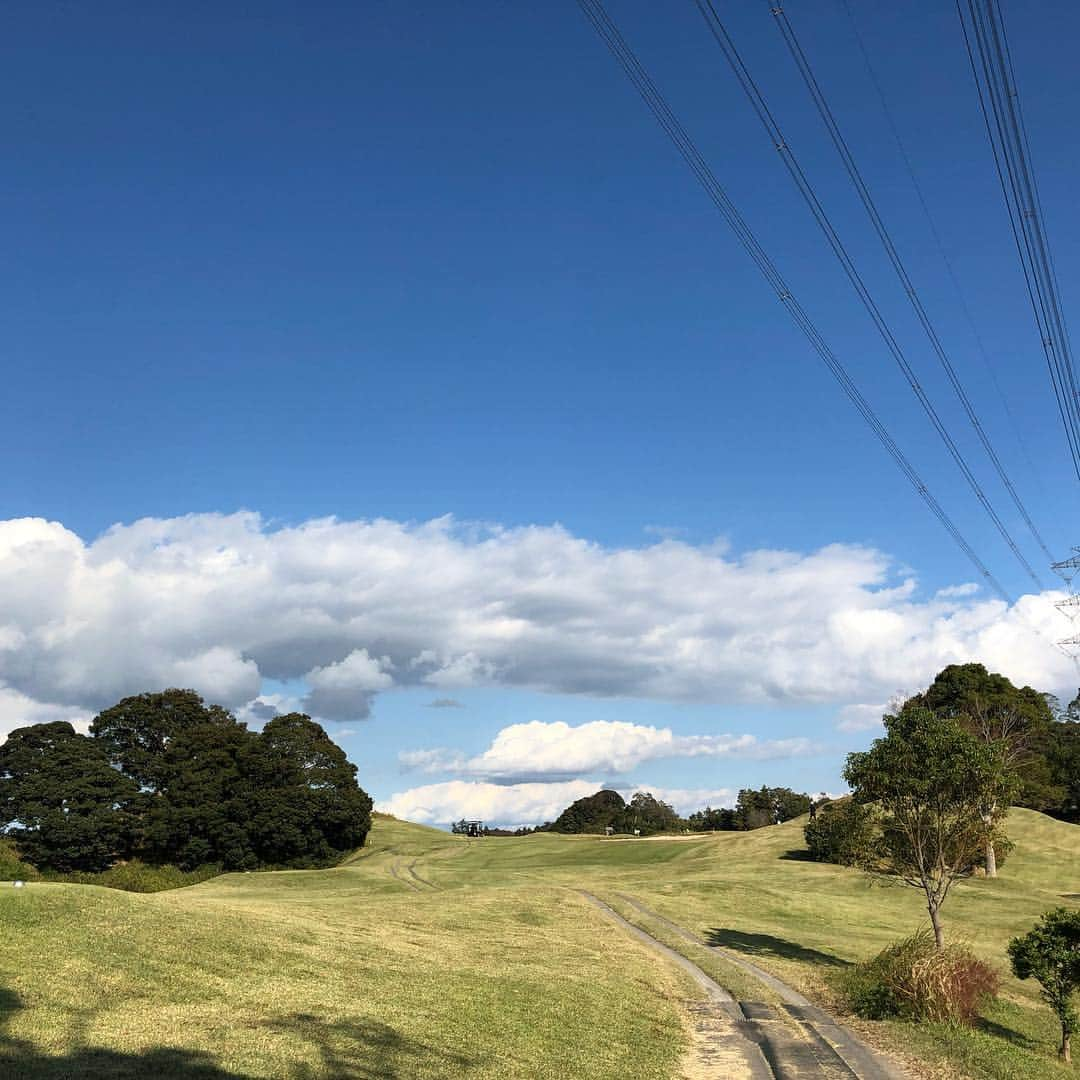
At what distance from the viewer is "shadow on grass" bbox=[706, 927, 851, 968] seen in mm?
39781

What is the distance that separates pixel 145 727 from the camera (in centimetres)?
9644

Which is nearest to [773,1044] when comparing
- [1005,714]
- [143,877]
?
[143,877]

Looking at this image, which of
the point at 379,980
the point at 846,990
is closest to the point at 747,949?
the point at 846,990

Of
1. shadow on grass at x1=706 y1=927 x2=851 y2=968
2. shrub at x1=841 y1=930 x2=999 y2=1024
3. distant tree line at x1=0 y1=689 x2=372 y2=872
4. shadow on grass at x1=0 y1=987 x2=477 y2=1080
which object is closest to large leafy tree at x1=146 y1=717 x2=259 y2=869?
distant tree line at x1=0 y1=689 x2=372 y2=872

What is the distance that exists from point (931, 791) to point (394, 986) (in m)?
24.0

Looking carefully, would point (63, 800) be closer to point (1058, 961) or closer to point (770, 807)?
point (1058, 961)

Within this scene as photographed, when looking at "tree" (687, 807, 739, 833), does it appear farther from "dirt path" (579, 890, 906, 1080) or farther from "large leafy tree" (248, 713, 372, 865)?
"dirt path" (579, 890, 906, 1080)

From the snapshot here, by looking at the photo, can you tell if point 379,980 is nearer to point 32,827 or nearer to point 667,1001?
point 667,1001

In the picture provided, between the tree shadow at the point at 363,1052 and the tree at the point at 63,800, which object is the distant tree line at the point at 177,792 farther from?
the tree shadow at the point at 363,1052

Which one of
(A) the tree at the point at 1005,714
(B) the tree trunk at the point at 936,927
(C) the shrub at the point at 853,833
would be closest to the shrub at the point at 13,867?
(C) the shrub at the point at 853,833

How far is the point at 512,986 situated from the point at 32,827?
74.2 meters

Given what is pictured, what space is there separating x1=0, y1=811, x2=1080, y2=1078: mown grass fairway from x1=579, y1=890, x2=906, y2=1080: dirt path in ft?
2.75

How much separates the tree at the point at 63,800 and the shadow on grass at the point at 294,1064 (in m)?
73.5

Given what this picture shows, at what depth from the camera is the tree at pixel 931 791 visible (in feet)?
121
